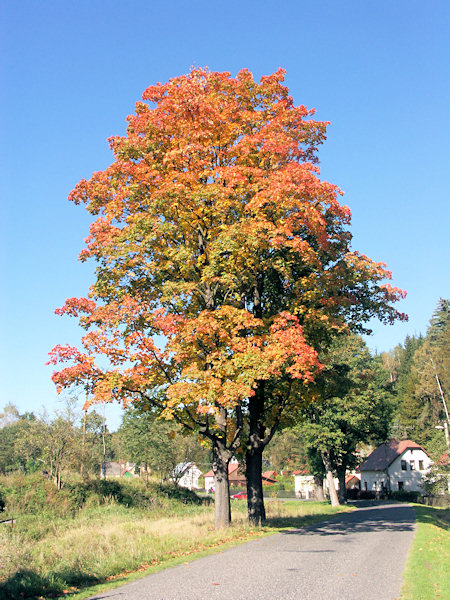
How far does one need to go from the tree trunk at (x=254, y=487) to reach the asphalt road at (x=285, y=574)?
4.04 metres

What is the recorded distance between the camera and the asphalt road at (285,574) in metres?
8.22

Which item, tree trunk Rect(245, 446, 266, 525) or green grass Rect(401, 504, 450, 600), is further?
tree trunk Rect(245, 446, 266, 525)

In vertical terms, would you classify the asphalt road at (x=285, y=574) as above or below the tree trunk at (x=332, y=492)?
above

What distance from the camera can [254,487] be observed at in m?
19.3

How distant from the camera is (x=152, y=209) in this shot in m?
16.1

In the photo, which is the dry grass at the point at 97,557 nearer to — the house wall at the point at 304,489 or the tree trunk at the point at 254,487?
the tree trunk at the point at 254,487

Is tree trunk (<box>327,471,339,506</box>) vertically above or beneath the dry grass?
beneath

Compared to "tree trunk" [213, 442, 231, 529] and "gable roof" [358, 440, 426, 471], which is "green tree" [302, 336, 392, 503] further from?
"gable roof" [358, 440, 426, 471]

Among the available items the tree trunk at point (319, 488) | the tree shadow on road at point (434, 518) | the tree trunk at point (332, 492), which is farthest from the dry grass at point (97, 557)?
the tree trunk at point (319, 488)

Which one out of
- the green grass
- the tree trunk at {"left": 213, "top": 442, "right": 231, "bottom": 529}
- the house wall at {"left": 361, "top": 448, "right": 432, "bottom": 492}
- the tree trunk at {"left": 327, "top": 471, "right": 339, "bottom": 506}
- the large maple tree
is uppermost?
the large maple tree

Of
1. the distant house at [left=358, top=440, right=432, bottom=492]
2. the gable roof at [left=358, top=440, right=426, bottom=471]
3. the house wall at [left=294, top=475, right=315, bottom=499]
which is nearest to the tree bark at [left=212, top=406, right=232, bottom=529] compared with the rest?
the gable roof at [left=358, top=440, right=426, bottom=471]

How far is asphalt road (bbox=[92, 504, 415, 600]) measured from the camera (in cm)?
822

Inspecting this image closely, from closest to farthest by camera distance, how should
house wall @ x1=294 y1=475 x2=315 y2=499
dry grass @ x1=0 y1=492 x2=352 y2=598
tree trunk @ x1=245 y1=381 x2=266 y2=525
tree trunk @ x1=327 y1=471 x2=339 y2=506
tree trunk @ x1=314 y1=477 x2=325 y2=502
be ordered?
dry grass @ x1=0 y1=492 x2=352 y2=598 → tree trunk @ x1=245 y1=381 x2=266 y2=525 → tree trunk @ x1=327 y1=471 x2=339 y2=506 → tree trunk @ x1=314 y1=477 x2=325 y2=502 → house wall @ x1=294 y1=475 x2=315 y2=499

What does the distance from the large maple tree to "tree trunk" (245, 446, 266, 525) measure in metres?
0.05
